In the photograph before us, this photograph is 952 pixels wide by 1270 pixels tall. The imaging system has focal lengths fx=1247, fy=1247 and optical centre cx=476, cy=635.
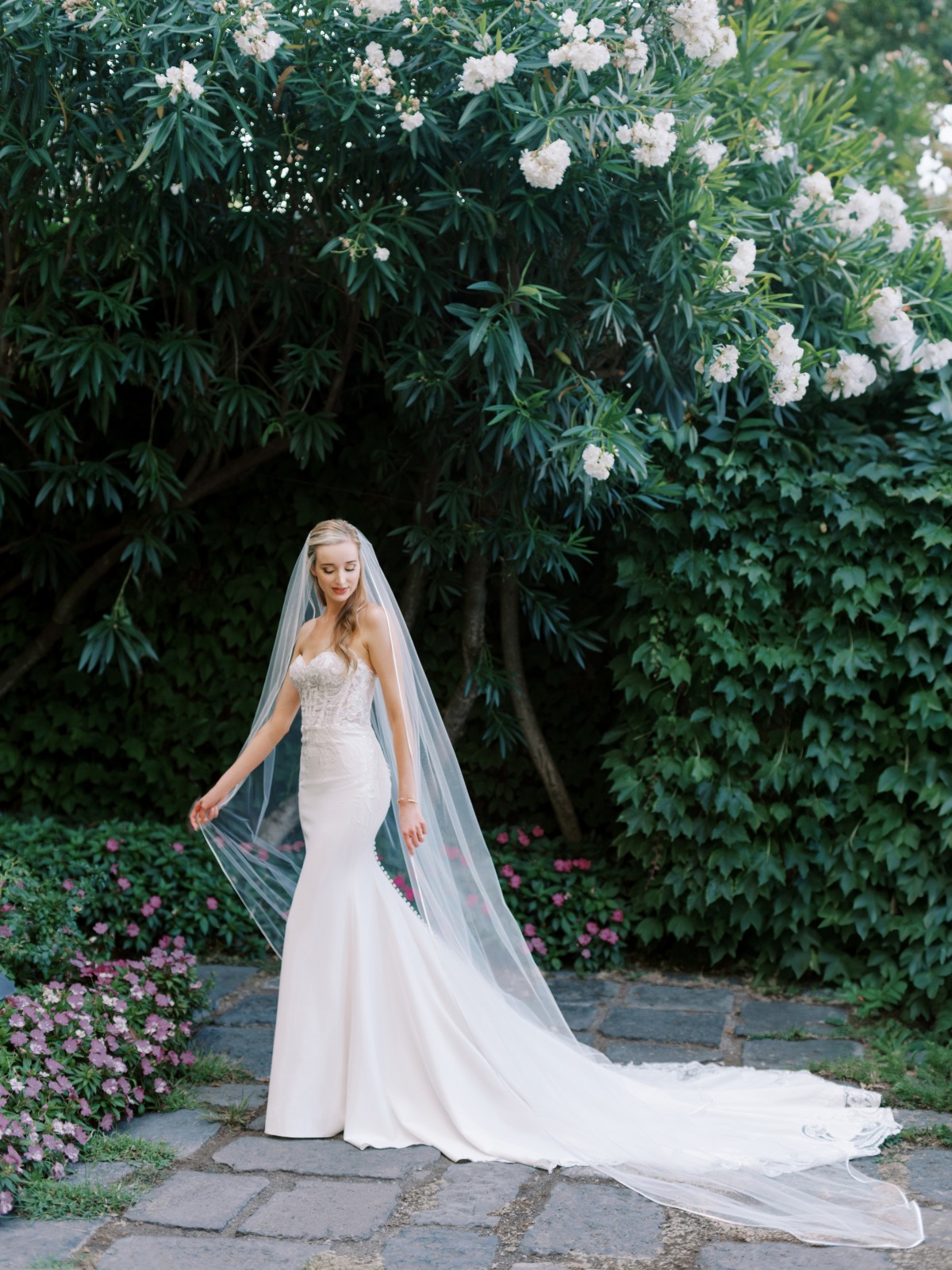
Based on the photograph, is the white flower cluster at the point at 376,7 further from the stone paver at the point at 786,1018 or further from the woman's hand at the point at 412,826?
the stone paver at the point at 786,1018

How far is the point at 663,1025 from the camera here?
475 cm

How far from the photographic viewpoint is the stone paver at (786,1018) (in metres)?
4.68

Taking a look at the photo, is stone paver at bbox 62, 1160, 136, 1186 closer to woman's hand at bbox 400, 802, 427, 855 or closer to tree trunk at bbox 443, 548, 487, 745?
woman's hand at bbox 400, 802, 427, 855

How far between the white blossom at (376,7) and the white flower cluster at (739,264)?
1404 millimetres

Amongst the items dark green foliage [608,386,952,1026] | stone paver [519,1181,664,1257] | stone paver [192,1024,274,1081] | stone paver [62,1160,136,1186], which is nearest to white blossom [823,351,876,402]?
dark green foliage [608,386,952,1026]

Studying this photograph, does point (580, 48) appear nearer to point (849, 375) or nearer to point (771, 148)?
point (771, 148)

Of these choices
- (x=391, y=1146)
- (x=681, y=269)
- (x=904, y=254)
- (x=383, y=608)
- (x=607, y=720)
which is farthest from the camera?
(x=607, y=720)

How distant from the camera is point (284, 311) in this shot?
5.43 metres

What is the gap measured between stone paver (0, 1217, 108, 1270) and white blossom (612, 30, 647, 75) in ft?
12.4

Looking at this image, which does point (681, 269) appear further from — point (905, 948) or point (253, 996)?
point (253, 996)

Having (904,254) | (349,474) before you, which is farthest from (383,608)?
(904,254)

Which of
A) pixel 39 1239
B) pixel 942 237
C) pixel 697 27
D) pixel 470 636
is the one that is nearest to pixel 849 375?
pixel 942 237

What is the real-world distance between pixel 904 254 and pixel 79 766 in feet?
15.4

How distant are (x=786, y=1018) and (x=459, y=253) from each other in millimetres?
3169
